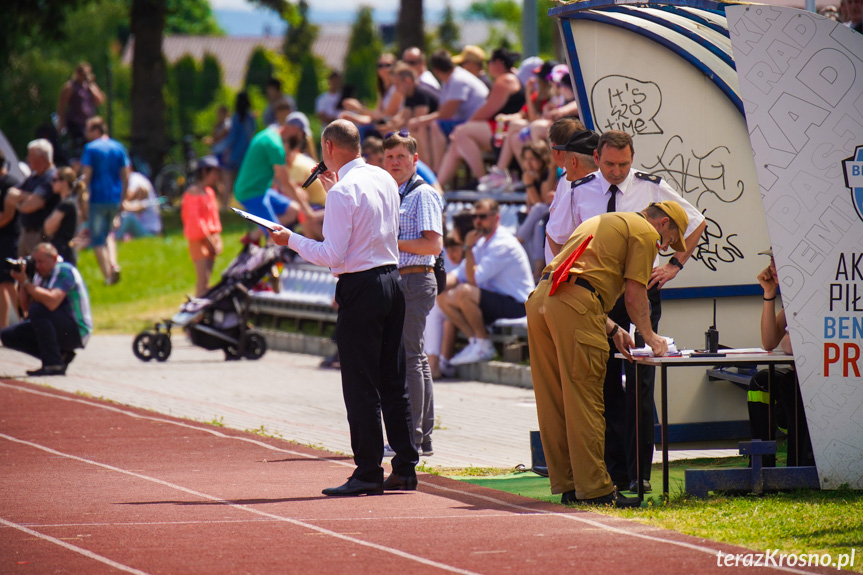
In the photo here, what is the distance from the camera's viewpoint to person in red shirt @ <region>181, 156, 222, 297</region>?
15.6 m

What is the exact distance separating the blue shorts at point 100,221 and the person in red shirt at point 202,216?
10.5ft

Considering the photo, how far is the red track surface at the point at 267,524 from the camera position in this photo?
18.8 feet

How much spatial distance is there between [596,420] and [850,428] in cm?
154

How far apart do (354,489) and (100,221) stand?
1241 cm

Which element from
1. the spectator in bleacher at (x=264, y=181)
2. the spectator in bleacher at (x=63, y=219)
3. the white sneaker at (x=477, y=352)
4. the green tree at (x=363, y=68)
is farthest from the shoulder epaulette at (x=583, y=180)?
the green tree at (x=363, y=68)

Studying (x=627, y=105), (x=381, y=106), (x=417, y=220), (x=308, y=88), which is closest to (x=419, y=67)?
(x=381, y=106)

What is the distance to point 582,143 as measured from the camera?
25.9 ft

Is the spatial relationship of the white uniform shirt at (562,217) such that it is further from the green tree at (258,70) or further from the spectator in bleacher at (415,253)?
the green tree at (258,70)

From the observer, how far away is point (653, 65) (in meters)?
8.81

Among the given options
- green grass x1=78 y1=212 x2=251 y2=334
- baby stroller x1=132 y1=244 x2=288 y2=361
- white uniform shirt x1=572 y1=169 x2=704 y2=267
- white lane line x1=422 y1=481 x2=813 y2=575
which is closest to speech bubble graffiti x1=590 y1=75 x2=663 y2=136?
white uniform shirt x1=572 y1=169 x2=704 y2=267

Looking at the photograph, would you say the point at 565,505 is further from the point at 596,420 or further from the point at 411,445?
the point at 411,445

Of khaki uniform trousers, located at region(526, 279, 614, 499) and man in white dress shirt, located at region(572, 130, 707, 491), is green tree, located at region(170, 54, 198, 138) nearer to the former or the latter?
man in white dress shirt, located at region(572, 130, 707, 491)

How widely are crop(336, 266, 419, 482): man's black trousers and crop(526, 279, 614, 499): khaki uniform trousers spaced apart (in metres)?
0.87

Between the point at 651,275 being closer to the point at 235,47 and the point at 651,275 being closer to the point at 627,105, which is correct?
the point at 627,105
